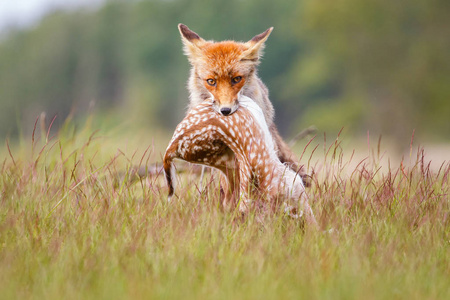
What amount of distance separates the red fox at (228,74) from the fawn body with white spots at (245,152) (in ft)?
1.46

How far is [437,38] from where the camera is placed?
19906 millimetres

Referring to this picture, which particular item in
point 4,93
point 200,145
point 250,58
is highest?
point 250,58

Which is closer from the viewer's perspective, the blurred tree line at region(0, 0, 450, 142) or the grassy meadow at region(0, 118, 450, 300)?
the grassy meadow at region(0, 118, 450, 300)

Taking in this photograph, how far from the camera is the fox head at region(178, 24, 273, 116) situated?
4.72 m

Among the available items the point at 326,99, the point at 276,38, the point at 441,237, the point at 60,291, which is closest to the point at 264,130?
the point at 441,237

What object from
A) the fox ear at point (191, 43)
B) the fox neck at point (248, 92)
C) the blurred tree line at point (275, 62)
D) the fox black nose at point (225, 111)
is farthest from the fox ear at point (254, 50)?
the blurred tree line at point (275, 62)

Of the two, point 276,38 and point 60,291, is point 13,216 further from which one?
point 276,38

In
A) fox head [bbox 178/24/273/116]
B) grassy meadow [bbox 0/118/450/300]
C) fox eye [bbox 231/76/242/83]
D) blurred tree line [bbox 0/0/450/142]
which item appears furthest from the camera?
blurred tree line [bbox 0/0/450/142]

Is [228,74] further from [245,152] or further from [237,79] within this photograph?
[245,152]

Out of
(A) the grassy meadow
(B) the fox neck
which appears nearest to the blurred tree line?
(B) the fox neck

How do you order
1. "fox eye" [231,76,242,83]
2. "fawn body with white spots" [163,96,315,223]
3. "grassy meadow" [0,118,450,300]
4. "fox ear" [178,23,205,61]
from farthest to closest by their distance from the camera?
"fox ear" [178,23,205,61]
"fox eye" [231,76,242,83]
"fawn body with white spots" [163,96,315,223]
"grassy meadow" [0,118,450,300]

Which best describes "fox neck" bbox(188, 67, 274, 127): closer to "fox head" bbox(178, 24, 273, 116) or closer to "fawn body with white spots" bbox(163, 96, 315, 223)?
"fox head" bbox(178, 24, 273, 116)

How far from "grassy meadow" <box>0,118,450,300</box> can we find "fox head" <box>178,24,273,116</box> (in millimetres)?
777

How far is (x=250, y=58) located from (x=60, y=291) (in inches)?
110
